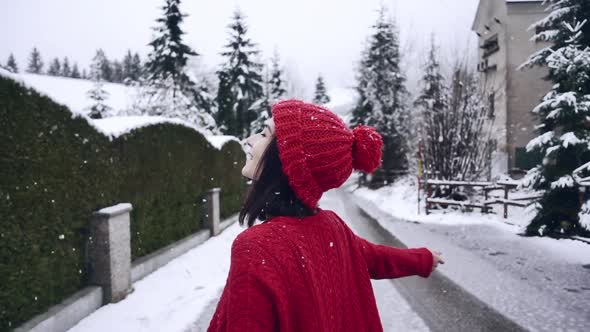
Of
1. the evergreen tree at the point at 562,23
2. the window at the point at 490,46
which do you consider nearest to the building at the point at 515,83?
the window at the point at 490,46

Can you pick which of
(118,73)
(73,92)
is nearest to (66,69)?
(118,73)

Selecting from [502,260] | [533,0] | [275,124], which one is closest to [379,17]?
[533,0]

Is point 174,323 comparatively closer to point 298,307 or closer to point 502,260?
point 298,307

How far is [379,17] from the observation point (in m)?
32.4

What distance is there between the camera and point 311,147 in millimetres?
1550

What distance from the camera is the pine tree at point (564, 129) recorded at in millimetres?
9281

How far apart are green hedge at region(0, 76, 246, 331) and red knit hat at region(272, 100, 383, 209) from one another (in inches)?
143

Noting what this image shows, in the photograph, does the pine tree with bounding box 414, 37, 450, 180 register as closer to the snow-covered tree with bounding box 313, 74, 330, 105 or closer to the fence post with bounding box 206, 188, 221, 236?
the fence post with bounding box 206, 188, 221, 236

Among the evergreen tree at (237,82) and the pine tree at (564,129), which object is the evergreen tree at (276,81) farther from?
the pine tree at (564,129)

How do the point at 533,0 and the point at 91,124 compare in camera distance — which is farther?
the point at 533,0

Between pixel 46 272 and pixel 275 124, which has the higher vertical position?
pixel 275 124

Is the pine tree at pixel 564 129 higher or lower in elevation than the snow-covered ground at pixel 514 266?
higher

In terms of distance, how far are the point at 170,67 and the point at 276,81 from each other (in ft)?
58.4

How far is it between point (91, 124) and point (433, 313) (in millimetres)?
5229
